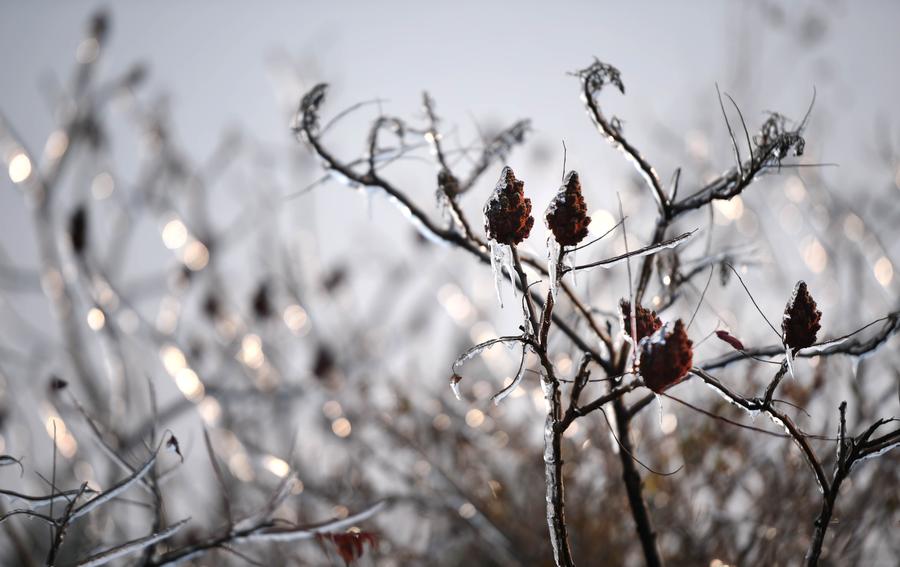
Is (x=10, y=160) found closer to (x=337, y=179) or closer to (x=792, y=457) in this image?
(x=337, y=179)

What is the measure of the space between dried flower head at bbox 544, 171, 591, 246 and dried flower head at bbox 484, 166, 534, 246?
69 millimetres

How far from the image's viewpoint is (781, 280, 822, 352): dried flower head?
5.91ft

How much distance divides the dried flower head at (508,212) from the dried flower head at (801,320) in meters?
0.81

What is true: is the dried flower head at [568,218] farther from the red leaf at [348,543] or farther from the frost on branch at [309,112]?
the red leaf at [348,543]

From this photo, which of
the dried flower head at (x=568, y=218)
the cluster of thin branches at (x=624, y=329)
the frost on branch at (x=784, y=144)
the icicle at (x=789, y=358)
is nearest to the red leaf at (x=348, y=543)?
the cluster of thin branches at (x=624, y=329)

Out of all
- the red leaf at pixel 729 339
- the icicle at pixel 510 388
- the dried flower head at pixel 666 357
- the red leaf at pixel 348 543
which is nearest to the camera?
the dried flower head at pixel 666 357

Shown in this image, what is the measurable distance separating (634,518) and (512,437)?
12.6 ft

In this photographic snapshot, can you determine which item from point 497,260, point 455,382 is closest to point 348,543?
point 455,382

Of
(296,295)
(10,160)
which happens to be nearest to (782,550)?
(296,295)

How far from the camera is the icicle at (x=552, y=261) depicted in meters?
1.75

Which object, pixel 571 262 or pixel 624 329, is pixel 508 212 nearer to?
pixel 571 262

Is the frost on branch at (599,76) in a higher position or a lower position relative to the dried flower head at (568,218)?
higher

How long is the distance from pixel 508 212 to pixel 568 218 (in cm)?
17

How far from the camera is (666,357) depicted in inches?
65.5
